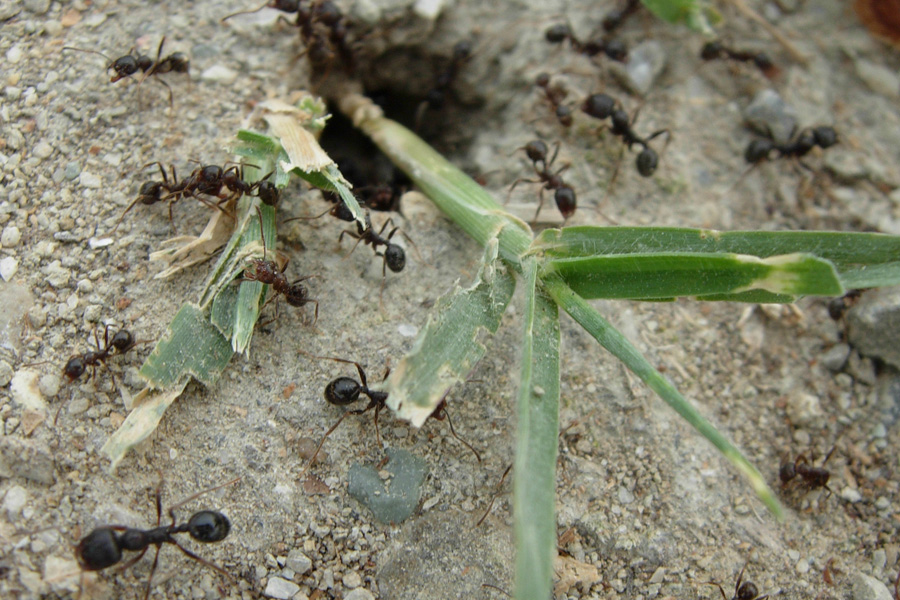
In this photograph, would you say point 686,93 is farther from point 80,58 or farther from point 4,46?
point 4,46

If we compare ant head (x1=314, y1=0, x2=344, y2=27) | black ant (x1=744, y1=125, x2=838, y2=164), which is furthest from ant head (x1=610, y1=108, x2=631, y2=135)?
ant head (x1=314, y1=0, x2=344, y2=27)

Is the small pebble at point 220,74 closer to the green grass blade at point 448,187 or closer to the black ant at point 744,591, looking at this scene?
the green grass blade at point 448,187

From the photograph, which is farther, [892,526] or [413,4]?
[413,4]

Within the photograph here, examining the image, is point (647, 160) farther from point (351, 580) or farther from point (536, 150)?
point (351, 580)

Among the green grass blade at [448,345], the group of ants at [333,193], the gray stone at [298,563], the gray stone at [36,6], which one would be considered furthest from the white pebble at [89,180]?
the gray stone at [298,563]

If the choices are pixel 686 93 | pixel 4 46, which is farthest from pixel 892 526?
pixel 4 46

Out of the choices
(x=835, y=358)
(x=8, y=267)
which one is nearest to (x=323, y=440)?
(x=8, y=267)

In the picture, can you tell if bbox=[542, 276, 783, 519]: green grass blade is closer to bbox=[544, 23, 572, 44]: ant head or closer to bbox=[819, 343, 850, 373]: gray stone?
bbox=[819, 343, 850, 373]: gray stone
